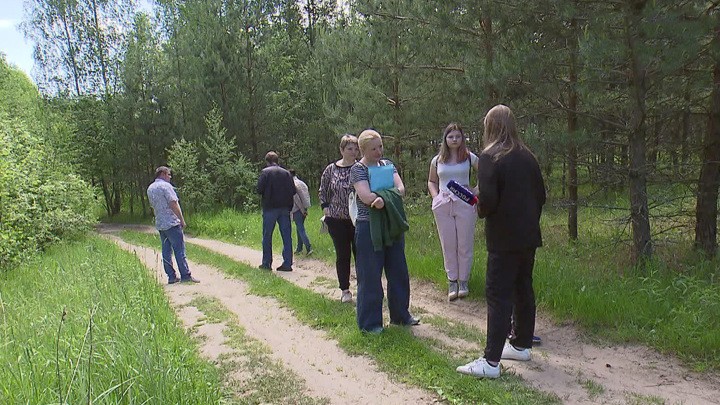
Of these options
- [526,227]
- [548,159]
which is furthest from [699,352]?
[548,159]

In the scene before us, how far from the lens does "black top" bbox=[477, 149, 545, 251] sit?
3.56 metres

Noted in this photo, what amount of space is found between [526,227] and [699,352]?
1.78 m

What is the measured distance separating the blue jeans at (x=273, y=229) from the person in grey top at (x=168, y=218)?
1250 mm

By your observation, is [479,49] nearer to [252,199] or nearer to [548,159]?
[548,159]

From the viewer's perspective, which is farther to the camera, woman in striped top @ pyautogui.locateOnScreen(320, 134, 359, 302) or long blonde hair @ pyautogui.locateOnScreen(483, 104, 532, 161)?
woman in striped top @ pyautogui.locateOnScreen(320, 134, 359, 302)

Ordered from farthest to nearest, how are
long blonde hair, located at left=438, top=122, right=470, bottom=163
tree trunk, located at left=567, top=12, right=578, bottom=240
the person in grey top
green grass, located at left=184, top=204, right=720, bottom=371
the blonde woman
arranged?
1. the person in grey top
2. tree trunk, located at left=567, top=12, right=578, bottom=240
3. long blonde hair, located at left=438, top=122, right=470, bottom=163
4. the blonde woman
5. green grass, located at left=184, top=204, right=720, bottom=371

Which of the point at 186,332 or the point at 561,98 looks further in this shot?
the point at 561,98

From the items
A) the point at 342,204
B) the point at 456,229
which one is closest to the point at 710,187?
the point at 456,229

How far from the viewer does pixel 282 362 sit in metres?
4.14

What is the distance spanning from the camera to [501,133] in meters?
3.67

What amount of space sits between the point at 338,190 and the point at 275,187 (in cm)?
278

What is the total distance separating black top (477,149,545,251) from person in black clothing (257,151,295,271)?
204 inches

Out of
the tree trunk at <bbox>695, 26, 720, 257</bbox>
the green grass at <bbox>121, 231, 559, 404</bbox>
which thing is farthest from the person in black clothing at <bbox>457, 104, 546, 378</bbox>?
the tree trunk at <bbox>695, 26, 720, 257</bbox>

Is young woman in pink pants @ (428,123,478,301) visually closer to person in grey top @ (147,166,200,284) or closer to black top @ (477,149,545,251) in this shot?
black top @ (477,149,545,251)
